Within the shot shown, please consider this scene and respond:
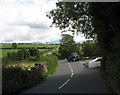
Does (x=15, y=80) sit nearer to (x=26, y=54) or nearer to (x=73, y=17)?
(x=73, y=17)

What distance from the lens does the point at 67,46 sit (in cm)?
9962

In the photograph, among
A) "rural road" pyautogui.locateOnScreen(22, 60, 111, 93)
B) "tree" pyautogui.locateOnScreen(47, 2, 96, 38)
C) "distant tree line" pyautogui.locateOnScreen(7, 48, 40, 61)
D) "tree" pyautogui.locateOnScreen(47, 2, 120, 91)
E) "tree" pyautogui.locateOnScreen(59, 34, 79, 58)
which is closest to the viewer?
"tree" pyautogui.locateOnScreen(47, 2, 120, 91)

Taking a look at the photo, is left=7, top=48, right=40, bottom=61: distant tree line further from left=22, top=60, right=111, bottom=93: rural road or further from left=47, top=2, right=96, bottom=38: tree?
left=22, top=60, right=111, bottom=93: rural road

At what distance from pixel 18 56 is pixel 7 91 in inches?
1905

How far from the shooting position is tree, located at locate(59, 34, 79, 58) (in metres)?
98.9

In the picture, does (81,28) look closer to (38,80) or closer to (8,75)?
(38,80)

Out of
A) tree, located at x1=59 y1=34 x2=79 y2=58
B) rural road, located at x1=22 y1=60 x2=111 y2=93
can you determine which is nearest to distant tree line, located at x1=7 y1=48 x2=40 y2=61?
tree, located at x1=59 y1=34 x2=79 y2=58

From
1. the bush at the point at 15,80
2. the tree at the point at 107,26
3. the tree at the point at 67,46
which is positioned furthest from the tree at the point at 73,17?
the tree at the point at 67,46

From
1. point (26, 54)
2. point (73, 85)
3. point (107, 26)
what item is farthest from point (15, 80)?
point (26, 54)

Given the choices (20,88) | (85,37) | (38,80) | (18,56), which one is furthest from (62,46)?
(20,88)

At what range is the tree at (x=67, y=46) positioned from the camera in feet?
325

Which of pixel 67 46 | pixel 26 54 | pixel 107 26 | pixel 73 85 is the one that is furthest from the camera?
pixel 67 46

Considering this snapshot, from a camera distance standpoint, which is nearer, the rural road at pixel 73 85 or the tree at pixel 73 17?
the rural road at pixel 73 85

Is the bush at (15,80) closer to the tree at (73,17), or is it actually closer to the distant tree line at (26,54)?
the tree at (73,17)
